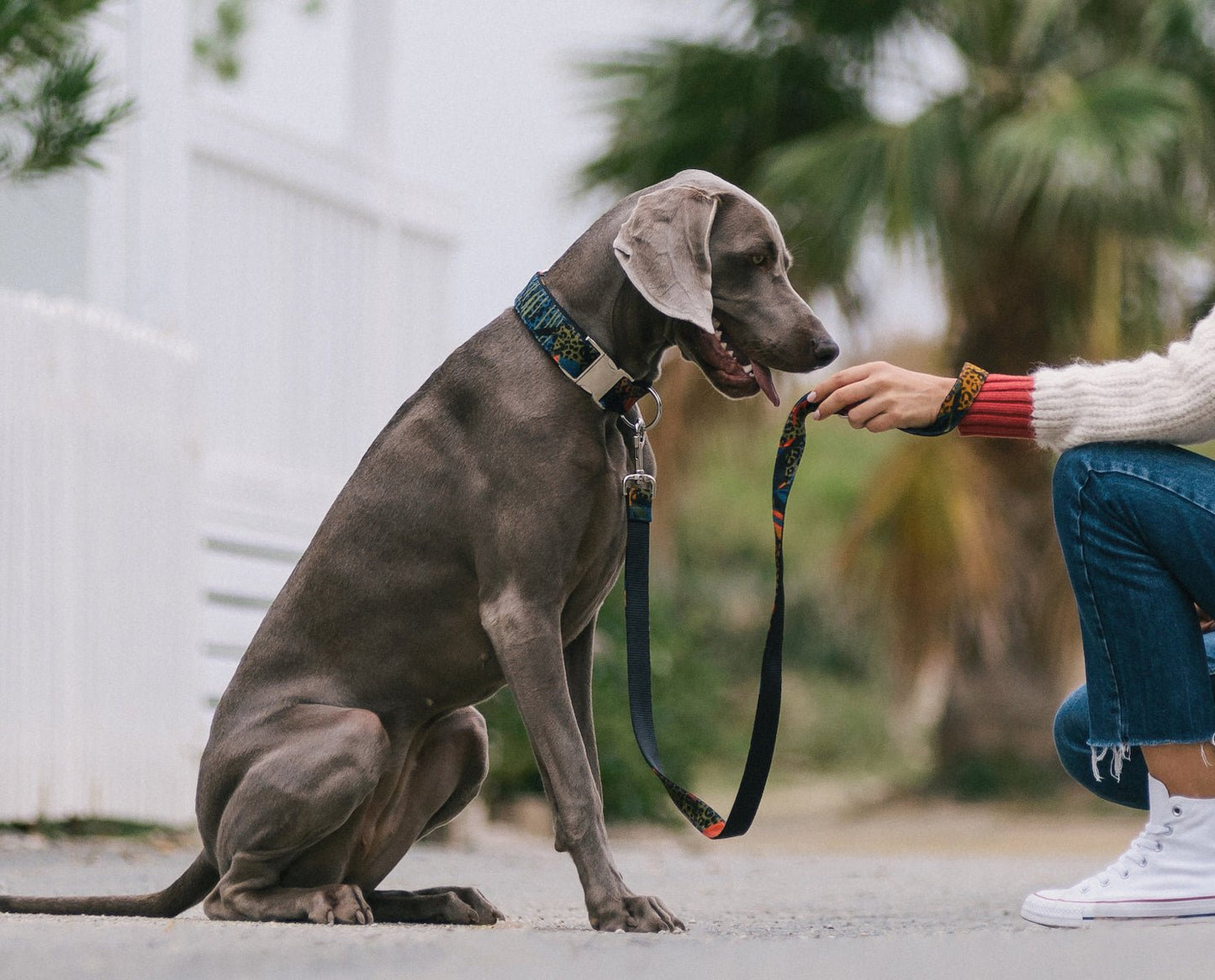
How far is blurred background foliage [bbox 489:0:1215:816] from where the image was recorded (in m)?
9.22

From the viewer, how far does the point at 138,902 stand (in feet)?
10.5

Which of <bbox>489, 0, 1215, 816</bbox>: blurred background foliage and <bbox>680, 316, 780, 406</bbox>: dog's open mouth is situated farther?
<bbox>489, 0, 1215, 816</bbox>: blurred background foliage

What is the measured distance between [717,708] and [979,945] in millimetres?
6961

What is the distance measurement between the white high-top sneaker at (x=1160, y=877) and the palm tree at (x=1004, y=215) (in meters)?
6.80

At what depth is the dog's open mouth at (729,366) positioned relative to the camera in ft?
9.88

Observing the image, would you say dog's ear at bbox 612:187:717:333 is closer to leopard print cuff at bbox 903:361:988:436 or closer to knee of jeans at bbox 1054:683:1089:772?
leopard print cuff at bbox 903:361:988:436

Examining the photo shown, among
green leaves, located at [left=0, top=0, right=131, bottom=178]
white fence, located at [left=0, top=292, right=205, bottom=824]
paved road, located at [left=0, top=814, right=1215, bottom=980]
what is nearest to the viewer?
paved road, located at [left=0, top=814, right=1215, bottom=980]

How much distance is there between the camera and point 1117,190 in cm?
912

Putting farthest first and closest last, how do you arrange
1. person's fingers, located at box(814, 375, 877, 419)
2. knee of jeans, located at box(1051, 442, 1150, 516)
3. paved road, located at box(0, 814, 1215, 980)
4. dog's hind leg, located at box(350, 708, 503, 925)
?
1. dog's hind leg, located at box(350, 708, 503, 925)
2. person's fingers, located at box(814, 375, 877, 419)
3. knee of jeans, located at box(1051, 442, 1150, 516)
4. paved road, located at box(0, 814, 1215, 980)

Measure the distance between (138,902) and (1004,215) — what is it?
7.70m

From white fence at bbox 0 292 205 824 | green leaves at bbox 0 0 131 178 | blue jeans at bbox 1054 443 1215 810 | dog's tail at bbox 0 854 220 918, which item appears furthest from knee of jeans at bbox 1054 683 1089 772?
white fence at bbox 0 292 205 824

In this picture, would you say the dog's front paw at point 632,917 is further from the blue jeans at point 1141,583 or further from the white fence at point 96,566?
the white fence at point 96,566

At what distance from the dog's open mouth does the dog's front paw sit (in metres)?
0.98

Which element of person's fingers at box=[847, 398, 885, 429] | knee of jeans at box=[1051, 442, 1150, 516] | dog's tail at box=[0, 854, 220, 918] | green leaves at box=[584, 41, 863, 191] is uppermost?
green leaves at box=[584, 41, 863, 191]
